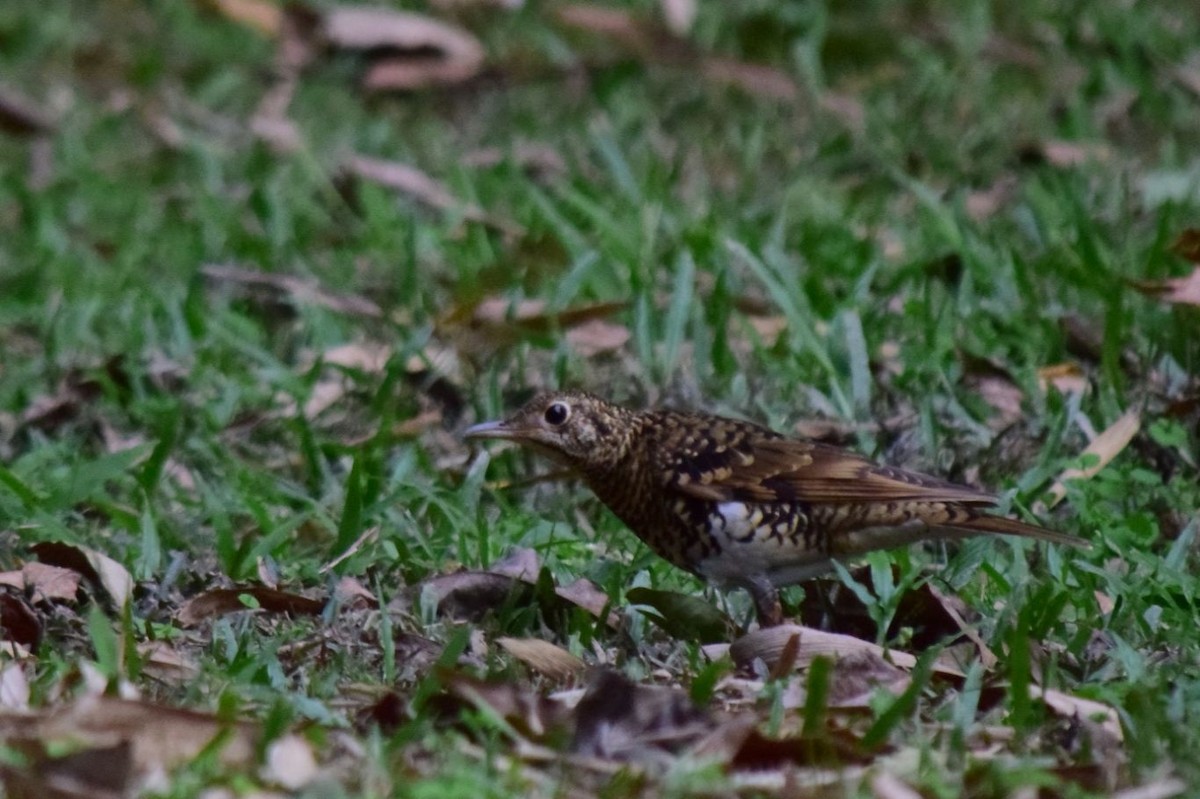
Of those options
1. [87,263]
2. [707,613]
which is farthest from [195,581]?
[87,263]

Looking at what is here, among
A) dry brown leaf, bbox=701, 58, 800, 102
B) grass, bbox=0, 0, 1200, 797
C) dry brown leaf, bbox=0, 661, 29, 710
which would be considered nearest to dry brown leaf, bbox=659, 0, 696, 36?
grass, bbox=0, 0, 1200, 797

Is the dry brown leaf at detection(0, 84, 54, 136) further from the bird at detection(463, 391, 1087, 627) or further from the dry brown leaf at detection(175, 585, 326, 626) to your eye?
the dry brown leaf at detection(175, 585, 326, 626)

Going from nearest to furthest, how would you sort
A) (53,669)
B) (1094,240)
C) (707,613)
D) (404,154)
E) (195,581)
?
(53,669) → (707,613) → (195,581) → (1094,240) → (404,154)

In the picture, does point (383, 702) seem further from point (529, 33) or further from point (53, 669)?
point (529, 33)

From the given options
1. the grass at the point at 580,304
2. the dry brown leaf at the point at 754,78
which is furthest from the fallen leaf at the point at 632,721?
the dry brown leaf at the point at 754,78

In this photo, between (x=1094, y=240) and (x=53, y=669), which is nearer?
(x=53, y=669)

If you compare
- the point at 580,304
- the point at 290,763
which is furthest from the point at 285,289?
the point at 290,763

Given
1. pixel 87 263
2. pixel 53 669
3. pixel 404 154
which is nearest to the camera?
pixel 53 669
